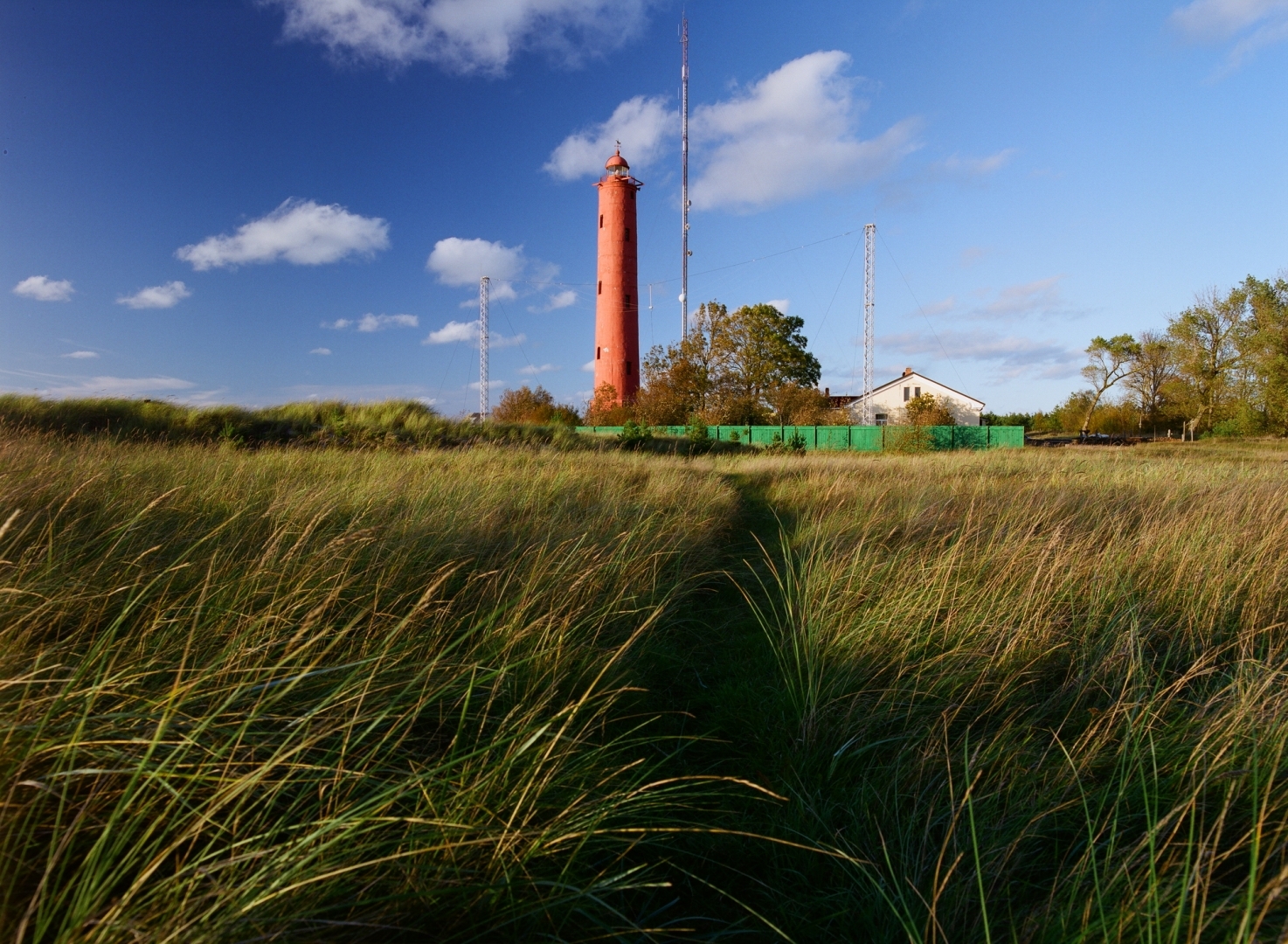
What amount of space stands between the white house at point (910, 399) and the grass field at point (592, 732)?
4374 cm

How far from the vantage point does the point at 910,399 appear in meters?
46.7

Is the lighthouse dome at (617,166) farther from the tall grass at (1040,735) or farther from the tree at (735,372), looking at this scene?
the tall grass at (1040,735)

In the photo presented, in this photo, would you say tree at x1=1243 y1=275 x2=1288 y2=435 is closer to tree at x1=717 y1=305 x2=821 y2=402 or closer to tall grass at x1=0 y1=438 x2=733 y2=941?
tree at x1=717 y1=305 x2=821 y2=402

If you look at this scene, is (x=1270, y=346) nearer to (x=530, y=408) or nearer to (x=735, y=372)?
(x=735, y=372)

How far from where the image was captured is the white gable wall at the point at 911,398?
45.2 metres

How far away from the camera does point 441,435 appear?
531 inches

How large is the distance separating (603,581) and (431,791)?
6.30 feet

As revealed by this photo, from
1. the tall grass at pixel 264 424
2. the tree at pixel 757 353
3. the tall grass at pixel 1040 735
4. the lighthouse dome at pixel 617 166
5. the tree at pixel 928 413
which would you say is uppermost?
the lighthouse dome at pixel 617 166

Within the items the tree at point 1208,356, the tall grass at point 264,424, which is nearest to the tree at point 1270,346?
the tree at point 1208,356

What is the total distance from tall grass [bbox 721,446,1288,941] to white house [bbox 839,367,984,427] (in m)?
42.8

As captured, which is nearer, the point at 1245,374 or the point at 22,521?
the point at 22,521

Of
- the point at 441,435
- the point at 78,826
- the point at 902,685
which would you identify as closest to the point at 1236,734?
the point at 902,685

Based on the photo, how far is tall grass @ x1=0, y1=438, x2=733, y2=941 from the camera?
3.95 ft

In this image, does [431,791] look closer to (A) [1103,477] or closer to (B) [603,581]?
(B) [603,581]
